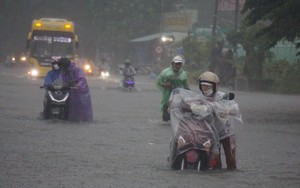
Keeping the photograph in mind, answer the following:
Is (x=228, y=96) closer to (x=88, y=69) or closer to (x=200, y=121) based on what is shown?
(x=200, y=121)

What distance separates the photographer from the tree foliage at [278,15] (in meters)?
16.9

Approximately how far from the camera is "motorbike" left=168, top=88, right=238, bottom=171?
30.8ft

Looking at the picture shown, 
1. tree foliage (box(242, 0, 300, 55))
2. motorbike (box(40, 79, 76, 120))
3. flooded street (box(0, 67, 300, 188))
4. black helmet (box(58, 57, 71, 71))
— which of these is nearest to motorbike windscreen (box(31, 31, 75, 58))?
flooded street (box(0, 67, 300, 188))

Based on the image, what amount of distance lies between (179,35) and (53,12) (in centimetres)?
1635

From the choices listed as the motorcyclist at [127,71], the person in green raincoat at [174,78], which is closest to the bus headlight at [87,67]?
the motorcyclist at [127,71]

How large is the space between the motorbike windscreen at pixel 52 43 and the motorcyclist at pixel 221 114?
31615 mm

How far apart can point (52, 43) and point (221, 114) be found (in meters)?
32.2

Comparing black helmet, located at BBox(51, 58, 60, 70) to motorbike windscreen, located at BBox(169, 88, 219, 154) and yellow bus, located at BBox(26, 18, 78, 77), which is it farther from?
yellow bus, located at BBox(26, 18, 78, 77)

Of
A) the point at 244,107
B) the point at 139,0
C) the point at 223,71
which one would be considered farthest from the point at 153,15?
the point at 244,107

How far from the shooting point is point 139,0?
7225 cm

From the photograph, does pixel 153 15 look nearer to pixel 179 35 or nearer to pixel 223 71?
pixel 179 35

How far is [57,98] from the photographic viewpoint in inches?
659

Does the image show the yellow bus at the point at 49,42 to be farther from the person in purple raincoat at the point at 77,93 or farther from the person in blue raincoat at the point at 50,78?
the person in purple raincoat at the point at 77,93

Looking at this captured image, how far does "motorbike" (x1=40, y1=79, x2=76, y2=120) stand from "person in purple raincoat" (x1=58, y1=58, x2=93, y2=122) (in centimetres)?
12
